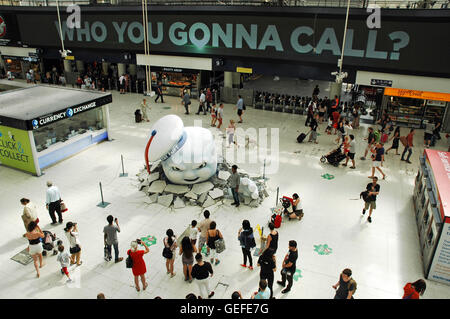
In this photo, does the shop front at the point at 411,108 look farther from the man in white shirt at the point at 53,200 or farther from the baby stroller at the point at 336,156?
the man in white shirt at the point at 53,200

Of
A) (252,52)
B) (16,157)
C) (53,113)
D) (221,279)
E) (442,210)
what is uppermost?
(252,52)

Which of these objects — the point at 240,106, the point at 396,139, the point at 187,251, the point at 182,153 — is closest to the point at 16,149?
the point at 182,153

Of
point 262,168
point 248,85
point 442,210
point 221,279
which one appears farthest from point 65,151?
point 248,85

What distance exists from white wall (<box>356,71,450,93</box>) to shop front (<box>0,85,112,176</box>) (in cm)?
1272

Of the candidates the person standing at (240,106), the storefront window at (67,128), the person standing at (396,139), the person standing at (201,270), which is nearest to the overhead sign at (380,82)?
the person standing at (396,139)

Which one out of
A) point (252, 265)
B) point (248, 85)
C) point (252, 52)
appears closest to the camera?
point (252, 265)

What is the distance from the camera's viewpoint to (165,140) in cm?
1067

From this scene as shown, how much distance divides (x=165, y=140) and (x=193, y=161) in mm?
1164

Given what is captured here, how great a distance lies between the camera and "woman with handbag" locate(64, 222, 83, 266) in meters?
8.29

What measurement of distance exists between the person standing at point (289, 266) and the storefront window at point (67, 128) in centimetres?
1076

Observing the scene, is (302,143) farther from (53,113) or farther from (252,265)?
(53,113)

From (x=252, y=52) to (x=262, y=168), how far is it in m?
8.47

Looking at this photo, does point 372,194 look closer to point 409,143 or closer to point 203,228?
point 203,228
